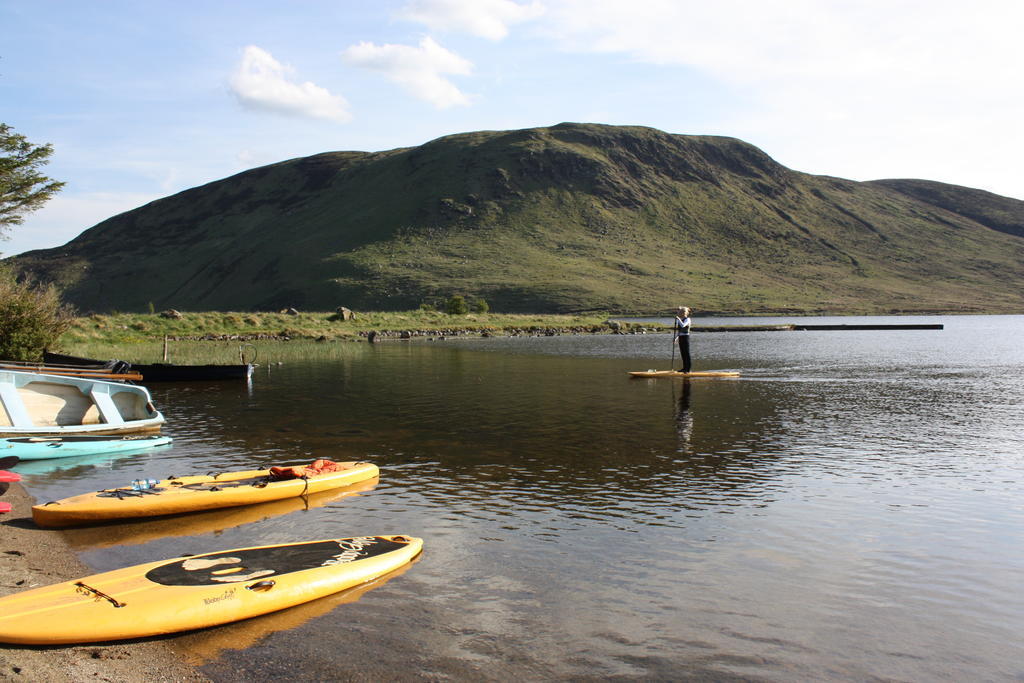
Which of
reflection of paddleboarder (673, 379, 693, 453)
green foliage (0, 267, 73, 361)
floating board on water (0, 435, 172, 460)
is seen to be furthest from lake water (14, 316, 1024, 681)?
green foliage (0, 267, 73, 361)

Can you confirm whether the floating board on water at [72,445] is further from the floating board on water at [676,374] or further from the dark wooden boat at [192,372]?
the floating board on water at [676,374]

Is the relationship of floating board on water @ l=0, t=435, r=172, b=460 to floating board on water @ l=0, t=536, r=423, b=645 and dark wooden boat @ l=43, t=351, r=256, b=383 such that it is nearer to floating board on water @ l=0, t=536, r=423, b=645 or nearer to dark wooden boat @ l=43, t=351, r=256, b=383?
floating board on water @ l=0, t=536, r=423, b=645

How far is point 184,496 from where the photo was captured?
42.7 ft

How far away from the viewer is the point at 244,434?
851 inches

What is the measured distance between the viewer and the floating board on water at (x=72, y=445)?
16.9 metres

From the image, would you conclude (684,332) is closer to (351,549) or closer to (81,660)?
(351,549)

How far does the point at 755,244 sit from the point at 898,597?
191 meters

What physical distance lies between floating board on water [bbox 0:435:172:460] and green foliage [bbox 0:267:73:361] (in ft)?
49.6

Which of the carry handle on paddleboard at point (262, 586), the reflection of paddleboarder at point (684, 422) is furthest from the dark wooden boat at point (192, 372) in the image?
the carry handle on paddleboard at point (262, 586)

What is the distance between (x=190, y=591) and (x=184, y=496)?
4772 mm

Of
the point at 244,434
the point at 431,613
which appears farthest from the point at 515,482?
the point at 244,434

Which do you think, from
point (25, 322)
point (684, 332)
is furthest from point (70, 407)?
point (684, 332)

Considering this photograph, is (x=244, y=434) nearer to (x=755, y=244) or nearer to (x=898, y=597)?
(x=898, y=597)

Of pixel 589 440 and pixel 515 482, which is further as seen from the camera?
pixel 589 440
